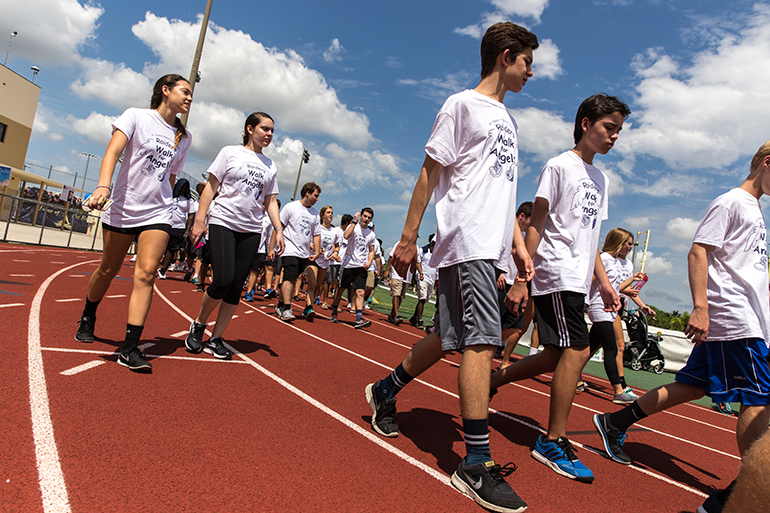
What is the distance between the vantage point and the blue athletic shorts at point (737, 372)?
2.79 metres

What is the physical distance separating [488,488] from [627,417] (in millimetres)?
1796

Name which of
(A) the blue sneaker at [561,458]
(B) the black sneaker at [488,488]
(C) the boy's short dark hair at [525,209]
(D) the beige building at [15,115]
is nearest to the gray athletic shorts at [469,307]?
(B) the black sneaker at [488,488]

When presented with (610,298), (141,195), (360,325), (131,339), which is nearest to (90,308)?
(131,339)

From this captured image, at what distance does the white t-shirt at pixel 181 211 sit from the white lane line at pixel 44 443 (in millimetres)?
7479

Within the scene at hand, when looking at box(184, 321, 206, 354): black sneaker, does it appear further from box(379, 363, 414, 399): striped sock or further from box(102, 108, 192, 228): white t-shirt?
box(379, 363, 414, 399): striped sock

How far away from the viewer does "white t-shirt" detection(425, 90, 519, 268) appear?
8.35 feet

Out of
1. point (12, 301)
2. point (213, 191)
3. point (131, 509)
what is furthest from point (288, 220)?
point (131, 509)

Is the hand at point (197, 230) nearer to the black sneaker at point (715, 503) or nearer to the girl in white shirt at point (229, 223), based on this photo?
the girl in white shirt at point (229, 223)

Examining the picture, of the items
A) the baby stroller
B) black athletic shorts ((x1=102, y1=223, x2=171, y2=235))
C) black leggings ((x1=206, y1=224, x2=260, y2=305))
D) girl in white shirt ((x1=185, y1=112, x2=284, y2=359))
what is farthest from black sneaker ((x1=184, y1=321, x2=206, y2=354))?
the baby stroller

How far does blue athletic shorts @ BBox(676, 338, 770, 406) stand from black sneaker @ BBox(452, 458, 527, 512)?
165 cm

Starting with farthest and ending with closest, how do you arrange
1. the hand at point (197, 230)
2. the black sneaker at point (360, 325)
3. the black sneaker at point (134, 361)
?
the black sneaker at point (360, 325) < the hand at point (197, 230) < the black sneaker at point (134, 361)

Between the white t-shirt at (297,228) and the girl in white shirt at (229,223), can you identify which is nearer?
the girl in white shirt at (229,223)

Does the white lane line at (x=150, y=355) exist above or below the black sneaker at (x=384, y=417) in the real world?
below

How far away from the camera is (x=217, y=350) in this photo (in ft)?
14.5
